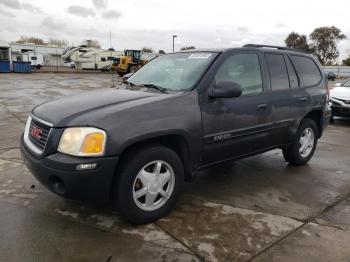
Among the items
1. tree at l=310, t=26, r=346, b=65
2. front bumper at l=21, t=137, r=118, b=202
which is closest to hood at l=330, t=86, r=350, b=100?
front bumper at l=21, t=137, r=118, b=202

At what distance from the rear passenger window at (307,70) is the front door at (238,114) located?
1026 millimetres

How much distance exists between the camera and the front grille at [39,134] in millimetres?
3365

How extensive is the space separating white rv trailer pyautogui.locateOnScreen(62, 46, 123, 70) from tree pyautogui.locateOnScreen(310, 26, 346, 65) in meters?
34.1

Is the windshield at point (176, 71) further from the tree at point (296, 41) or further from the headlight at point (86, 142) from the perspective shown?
the tree at point (296, 41)

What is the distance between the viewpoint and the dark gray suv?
10.4ft

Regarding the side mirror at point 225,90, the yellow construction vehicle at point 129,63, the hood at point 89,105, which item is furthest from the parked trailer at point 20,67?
the side mirror at point 225,90

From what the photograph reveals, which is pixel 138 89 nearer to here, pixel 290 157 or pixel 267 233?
pixel 267 233

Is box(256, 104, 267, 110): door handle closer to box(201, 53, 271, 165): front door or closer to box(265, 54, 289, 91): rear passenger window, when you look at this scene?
box(201, 53, 271, 165): front door

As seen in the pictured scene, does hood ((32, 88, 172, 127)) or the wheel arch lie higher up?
hood ((32, 88, 172, 127))

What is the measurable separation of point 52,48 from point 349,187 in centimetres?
6459

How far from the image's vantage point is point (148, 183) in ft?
11.5

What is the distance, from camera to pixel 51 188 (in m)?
Answer: 3.29

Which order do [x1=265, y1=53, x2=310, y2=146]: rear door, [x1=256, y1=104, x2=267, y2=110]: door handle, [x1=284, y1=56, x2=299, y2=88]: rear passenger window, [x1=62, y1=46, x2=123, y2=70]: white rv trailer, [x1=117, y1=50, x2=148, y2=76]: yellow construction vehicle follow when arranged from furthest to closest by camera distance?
[x1=62, y1=46, x2=123, y2=70]: white rv trailer
[x1=117, y1=50, x2=148, y2=76]: yellow construction vehicle
[x1=284, y1=56, x2=299, y2=88]: rear passenger window
[x1=265, y1=53, x2=310, y2=146]: rear door
[x1=256, y1=104, x2=267, y2=110]: door handle

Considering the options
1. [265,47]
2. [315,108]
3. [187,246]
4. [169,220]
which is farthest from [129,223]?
[315,108]
